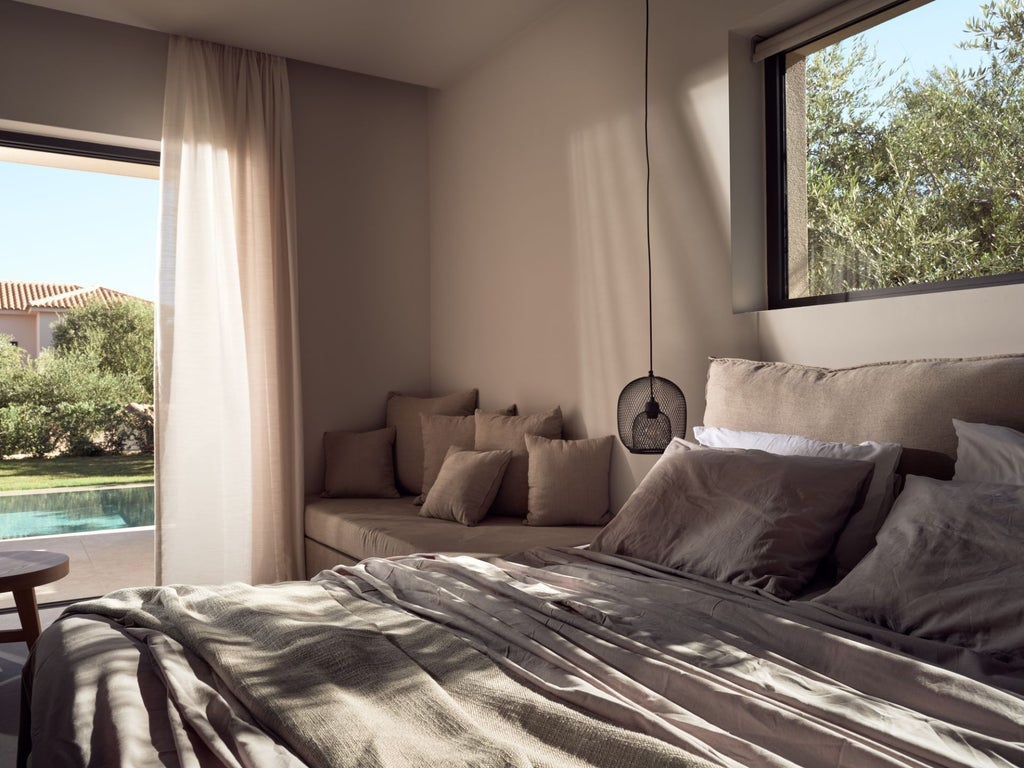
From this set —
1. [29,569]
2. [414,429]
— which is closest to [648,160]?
[414,429]

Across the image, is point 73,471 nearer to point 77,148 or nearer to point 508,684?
point 77,148

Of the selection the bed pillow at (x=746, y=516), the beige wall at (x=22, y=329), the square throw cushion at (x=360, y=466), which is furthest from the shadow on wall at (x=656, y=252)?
the beige wall at (x=22, y=329)

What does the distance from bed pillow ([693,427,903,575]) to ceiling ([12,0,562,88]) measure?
2563mm

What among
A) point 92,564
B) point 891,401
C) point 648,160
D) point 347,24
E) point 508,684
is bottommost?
point 92,564

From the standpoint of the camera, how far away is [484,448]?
3.92m

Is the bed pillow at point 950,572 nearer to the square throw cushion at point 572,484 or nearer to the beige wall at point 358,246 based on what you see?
the square throw cushion at point 572,484

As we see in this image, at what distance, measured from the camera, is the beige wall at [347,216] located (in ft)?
13.3

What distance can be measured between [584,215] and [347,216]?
5.41 ft

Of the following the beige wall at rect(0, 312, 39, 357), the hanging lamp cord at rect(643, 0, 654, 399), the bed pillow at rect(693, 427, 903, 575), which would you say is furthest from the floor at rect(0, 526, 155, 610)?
the bed pillow at rect(693, 427, 903, 575)

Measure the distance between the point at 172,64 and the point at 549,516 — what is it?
2946 millimetres

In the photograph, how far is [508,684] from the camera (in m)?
1.36

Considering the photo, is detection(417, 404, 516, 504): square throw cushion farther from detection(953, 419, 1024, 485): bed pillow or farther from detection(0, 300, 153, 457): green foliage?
detection(953, 419, 1024, 485): bed pillow

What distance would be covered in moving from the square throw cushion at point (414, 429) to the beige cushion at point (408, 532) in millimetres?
201

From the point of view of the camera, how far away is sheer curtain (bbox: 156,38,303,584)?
13.1ft
